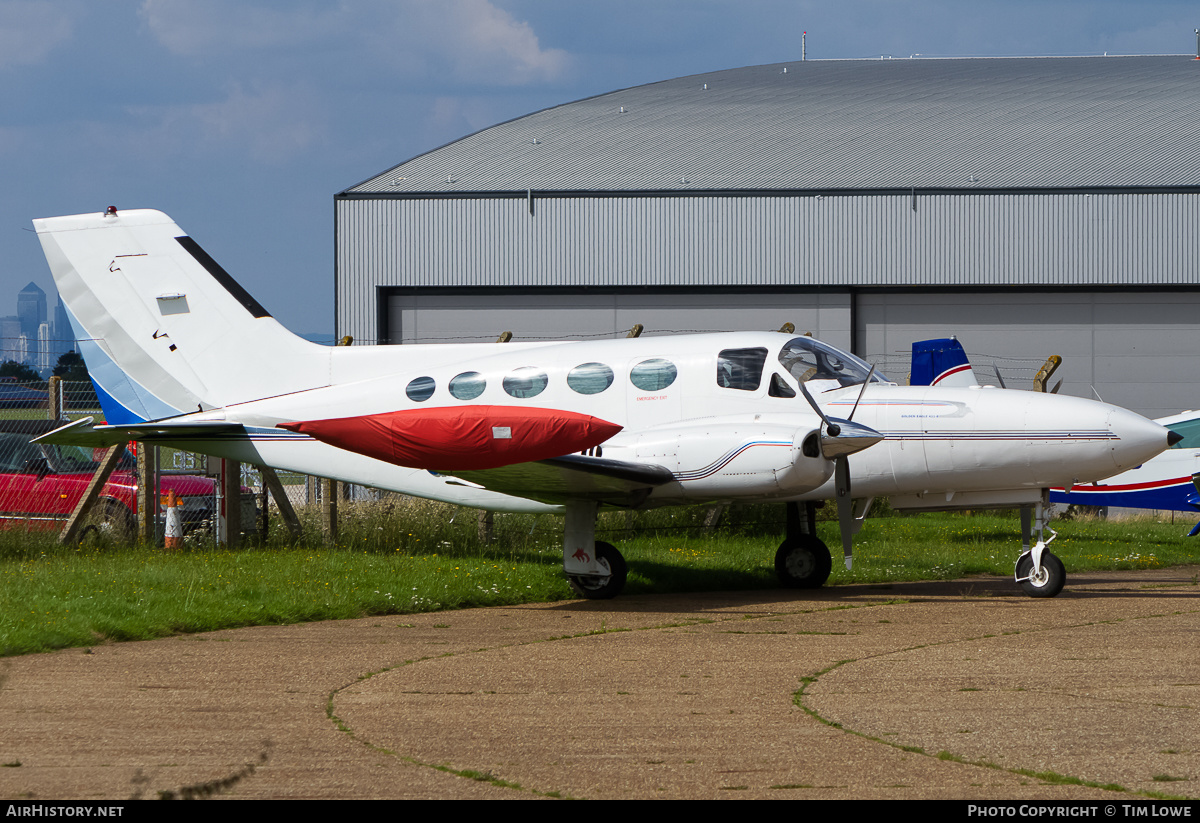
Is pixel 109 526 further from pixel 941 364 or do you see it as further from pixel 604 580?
pixel 941 364

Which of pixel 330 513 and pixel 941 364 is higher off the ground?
pixel 941 364

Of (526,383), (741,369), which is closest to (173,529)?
(526,383)

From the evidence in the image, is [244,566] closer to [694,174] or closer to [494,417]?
[494,417]

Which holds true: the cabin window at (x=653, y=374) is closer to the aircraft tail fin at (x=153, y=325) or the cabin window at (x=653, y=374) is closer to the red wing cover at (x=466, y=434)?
the red wing cover at (x=466, y=434)

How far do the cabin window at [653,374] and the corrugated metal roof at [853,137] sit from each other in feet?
59.3

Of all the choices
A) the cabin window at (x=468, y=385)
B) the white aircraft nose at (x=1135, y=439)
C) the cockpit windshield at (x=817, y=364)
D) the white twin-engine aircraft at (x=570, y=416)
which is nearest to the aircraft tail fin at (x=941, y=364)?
the white twin-engine aircraft at (x=570, y=416)

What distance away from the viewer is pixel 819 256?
28.2 m

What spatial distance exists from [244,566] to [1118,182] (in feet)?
79.8

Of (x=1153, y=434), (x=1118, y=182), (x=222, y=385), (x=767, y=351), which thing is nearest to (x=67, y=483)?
(x=222, y=385)

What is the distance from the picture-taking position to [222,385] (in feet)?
43.1

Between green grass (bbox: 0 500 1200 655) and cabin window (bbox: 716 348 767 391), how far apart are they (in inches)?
94.9

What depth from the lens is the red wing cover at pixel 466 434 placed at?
9172 millimetres

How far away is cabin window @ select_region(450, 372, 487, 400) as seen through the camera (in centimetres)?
1159

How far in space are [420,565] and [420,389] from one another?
1.98m
